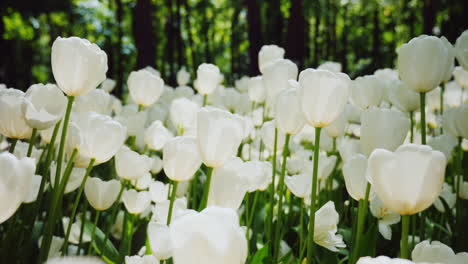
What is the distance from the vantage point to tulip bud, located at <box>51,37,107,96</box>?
3.15 ft

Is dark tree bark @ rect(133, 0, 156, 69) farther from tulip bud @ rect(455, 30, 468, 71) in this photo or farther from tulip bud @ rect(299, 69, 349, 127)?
tulip bud @ rect(299, 69, 349, 127)

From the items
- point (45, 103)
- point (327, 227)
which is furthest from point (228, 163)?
point (45, 103)

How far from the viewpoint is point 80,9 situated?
8.73 meters

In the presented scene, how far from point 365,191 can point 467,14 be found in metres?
5.60

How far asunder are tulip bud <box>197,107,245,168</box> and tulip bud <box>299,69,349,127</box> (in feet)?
0.46

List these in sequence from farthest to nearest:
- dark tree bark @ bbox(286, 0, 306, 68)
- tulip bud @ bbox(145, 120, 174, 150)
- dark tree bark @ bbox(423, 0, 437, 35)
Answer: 1. dark tree bark @ bbox(423, 0, 437, 35)
2. dark tree bark @ bbox(286, 0, 306, 68)
3. tulip bud @ bbox(145, 120, 174, 150)

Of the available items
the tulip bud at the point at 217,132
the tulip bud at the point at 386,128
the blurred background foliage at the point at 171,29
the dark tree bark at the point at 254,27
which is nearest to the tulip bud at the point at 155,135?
the tulip bud at the point at 217,132

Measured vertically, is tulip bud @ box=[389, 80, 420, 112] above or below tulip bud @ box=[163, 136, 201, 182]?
above

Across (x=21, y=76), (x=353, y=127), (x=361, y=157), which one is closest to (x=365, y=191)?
(x=361, y=157)

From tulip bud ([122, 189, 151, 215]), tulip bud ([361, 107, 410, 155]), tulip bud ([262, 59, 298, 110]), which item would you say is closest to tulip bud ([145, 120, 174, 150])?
tulip bud ([122, 189, 151, 215])

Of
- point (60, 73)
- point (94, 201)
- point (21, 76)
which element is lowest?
point (94, 201)

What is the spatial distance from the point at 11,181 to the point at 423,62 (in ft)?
2.78

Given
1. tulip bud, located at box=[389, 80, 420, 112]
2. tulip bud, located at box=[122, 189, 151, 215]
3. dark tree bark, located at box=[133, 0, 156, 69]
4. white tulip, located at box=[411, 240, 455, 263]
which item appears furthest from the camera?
dark tree bark, located at box=[133, 0, 156, 69]

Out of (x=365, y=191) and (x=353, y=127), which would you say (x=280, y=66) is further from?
(x=353, y=127)
